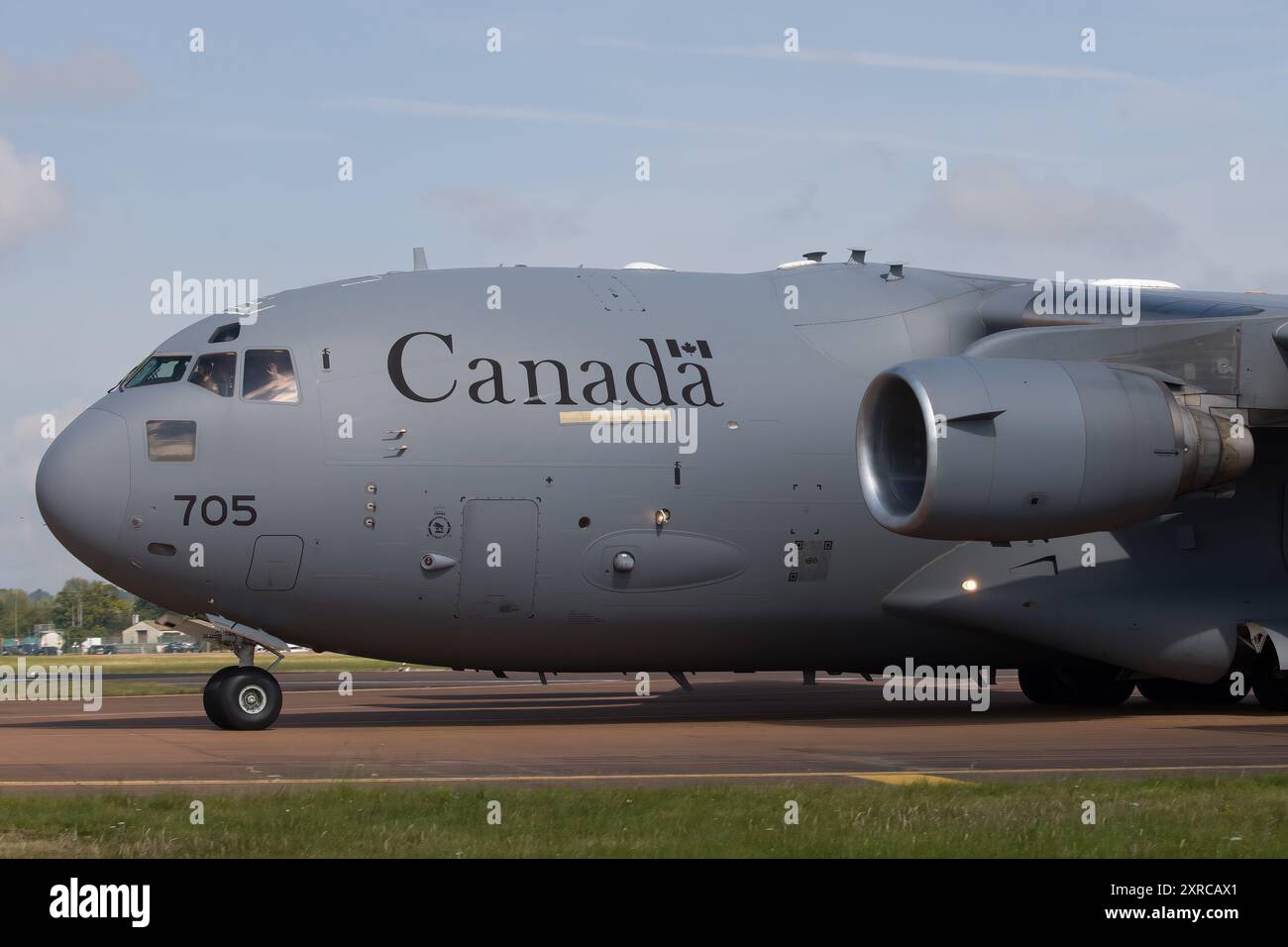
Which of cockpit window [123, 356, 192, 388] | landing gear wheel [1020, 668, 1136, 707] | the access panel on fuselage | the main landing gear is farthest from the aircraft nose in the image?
landing gear wheel [1020, 668, 1136, 707]

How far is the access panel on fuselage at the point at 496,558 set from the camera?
16250 millimetres

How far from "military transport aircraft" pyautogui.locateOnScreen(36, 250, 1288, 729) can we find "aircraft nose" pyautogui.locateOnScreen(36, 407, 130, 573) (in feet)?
0.09

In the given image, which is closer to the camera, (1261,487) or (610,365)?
(610,365)

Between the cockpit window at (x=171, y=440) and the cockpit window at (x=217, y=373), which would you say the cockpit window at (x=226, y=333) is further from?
the cockpit window at (x=171, y=440)

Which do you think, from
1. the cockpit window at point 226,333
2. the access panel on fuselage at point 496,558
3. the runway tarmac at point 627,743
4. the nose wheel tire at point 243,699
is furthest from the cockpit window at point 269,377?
the runway tarmac at point 627,743

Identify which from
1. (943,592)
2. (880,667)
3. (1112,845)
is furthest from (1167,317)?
(1112,845)

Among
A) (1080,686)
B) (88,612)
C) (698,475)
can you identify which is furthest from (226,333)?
(88,612)

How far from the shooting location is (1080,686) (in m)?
20.4

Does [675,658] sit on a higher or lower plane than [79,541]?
lower

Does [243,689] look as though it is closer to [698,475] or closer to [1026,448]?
[698,475]

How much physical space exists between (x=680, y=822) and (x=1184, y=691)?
12880mm
